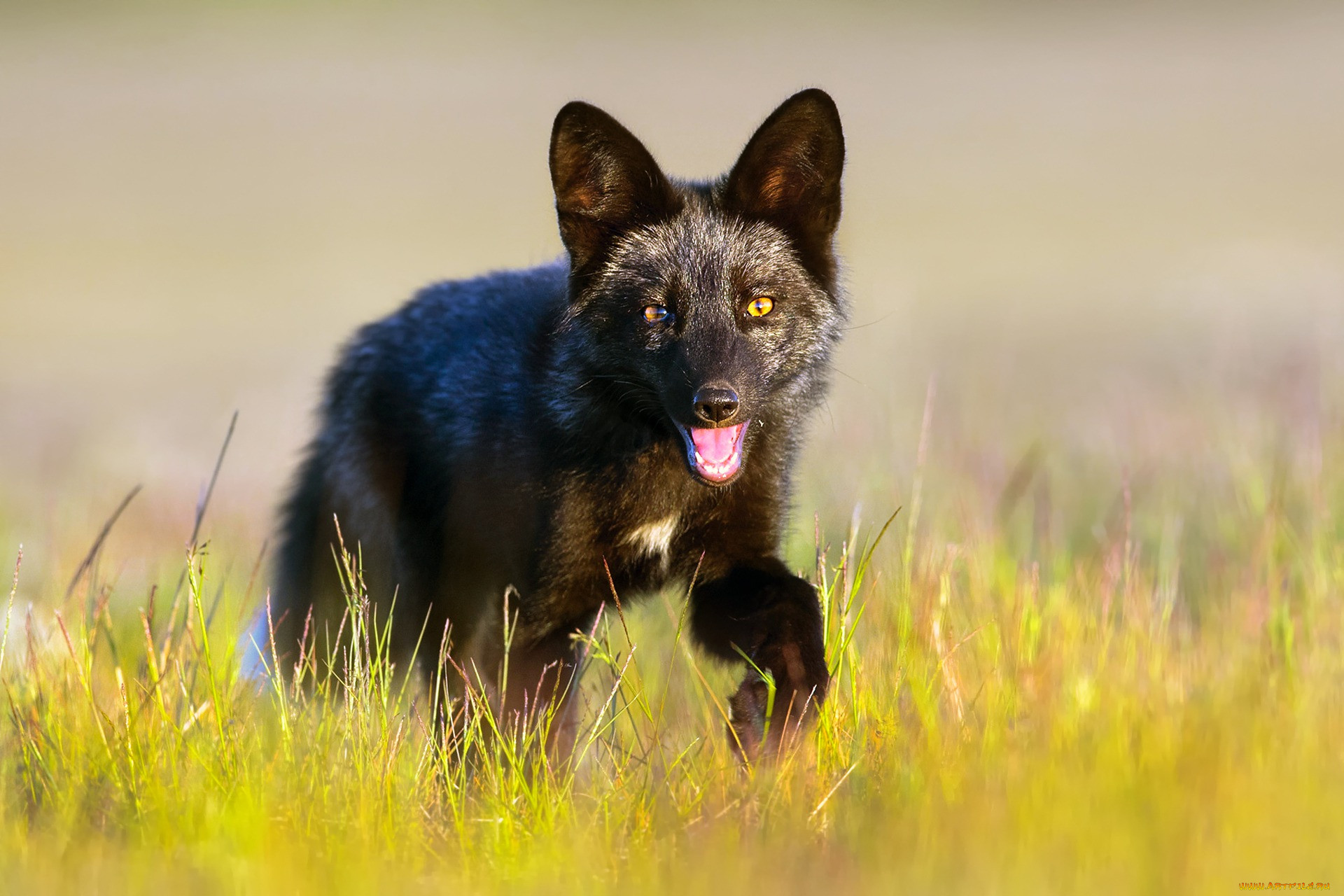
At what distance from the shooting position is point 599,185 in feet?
14.1

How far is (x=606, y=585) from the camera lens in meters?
4.26

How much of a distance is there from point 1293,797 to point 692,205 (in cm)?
262

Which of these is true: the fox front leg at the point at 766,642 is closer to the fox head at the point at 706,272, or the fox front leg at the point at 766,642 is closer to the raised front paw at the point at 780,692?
the raised front paw at the point at 780,692

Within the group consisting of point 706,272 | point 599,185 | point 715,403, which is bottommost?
point 715,403

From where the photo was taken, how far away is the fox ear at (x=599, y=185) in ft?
13.6

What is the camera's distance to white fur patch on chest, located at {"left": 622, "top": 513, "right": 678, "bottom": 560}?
→ 4.25 metres

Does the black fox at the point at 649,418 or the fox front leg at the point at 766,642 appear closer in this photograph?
the fox front leg at the point at 766,642

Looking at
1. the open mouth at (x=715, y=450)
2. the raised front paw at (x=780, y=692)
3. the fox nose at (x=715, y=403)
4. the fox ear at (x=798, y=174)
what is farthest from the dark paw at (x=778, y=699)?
the fox ear at (x=798, y=174)

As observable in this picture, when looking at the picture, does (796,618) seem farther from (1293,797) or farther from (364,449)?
(364,449)

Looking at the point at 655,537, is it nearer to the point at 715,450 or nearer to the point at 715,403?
the point at 715,450

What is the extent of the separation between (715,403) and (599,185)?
1.03 m

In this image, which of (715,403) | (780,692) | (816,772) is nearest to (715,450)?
(715,403)

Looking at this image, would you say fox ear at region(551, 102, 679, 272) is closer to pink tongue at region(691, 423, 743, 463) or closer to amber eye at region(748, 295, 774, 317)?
amber eye at region(748, 295, 774, 317)

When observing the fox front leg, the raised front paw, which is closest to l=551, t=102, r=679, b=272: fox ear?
the fox front leg
